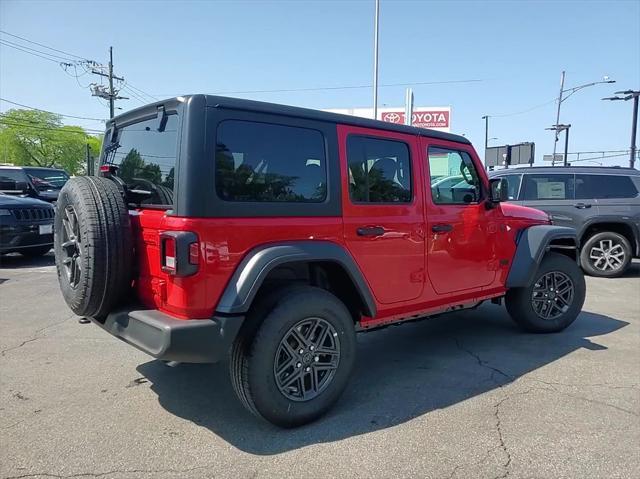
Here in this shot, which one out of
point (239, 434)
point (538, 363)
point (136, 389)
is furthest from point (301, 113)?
point (538, 363)

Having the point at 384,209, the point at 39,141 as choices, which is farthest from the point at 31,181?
the point at 39,141

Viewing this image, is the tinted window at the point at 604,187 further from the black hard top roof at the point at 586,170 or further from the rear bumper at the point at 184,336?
the rear bumper at the point at 184,336

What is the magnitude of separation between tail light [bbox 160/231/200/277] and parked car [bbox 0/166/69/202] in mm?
10053

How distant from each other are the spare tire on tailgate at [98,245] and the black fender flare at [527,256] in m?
3.52

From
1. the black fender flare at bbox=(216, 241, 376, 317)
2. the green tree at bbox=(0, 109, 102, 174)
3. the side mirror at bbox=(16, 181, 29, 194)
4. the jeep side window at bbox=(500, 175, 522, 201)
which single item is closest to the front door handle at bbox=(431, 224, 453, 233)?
the black fender flare at bbox=(216, 241, 376, 317)

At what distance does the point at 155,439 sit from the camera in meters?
2.85

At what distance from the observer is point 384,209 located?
3.54 meters

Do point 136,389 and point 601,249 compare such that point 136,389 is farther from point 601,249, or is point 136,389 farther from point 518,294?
point 601,249

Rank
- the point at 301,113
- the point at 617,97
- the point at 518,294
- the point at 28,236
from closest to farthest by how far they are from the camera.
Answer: the point at 301,113, the point at 518,294, the point at 28,236, the point at 617,97

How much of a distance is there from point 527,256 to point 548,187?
4.98 m

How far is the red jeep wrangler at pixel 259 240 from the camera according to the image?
270 cm

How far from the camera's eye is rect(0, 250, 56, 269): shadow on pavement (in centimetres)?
885

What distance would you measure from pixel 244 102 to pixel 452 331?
11.6 ft

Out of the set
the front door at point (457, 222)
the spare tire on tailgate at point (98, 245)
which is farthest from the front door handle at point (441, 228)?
the spare tire on tailgate at point (98, 245)
